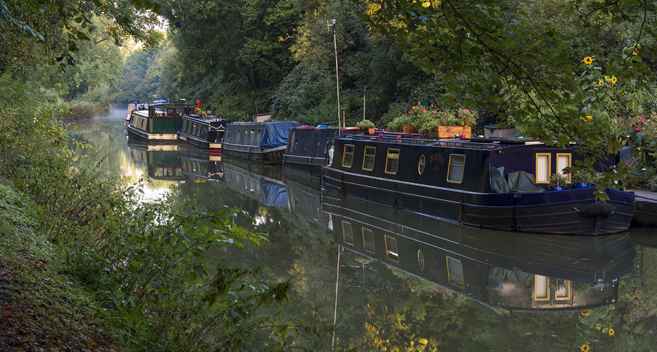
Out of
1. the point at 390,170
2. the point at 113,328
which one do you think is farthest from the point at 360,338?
the point at 390,170

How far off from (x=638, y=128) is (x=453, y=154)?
4457mm

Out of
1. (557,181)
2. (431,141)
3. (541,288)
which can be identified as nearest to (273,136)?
(431,141)

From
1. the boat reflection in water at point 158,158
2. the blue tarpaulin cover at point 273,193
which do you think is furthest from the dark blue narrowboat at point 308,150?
the boat reflection in water at point 158,158

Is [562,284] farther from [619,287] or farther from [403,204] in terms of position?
[403,204]

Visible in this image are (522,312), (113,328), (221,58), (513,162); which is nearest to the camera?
(113,328)

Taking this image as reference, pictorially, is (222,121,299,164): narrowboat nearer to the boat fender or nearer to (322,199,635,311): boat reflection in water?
(322,199,635,311): boat reflection in water

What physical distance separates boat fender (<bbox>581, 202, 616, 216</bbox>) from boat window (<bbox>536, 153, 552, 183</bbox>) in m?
1.52

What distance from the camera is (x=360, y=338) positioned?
6957mm

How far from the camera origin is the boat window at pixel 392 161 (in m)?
15.6

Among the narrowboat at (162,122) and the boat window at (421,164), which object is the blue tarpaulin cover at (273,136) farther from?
the narrowboat at (162,122)

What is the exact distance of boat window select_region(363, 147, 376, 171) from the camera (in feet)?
54.6

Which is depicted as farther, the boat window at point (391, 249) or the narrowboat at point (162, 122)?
the narrowboat at point (162, 122)

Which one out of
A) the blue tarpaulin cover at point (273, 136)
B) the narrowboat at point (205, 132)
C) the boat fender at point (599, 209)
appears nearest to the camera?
the boat fender at point (599, 209)

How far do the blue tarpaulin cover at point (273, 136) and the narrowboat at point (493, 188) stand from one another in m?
10.8
